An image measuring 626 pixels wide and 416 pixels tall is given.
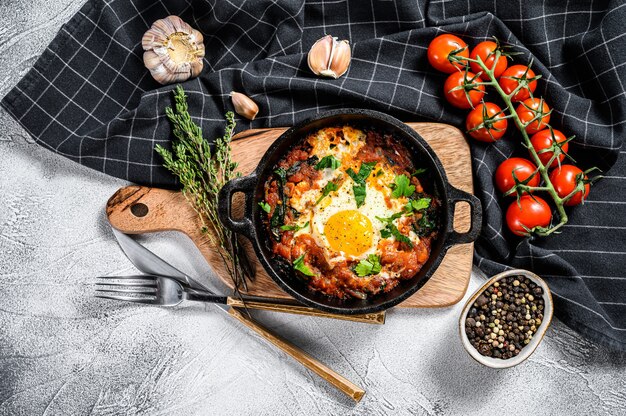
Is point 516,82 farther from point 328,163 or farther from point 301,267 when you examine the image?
point 301,267

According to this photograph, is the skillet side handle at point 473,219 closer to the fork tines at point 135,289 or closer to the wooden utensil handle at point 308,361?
the wooden utensil handle at point 308,361

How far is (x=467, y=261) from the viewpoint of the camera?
10.1ft

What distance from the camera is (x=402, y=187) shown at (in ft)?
9.30

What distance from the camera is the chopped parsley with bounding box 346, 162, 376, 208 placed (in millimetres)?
2824

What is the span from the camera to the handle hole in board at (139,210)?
10.7 feet

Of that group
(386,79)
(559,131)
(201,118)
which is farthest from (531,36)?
(201,118)

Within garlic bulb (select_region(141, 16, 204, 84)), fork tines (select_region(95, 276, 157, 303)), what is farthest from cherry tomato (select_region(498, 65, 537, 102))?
fork tines (select_region(95, 276, 157, 303))

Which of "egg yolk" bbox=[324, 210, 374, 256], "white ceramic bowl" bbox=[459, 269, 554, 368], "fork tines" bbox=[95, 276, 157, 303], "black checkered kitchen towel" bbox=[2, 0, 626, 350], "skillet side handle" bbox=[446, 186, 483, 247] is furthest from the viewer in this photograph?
"fork tines" bbox=[95, 276, 157, 303]

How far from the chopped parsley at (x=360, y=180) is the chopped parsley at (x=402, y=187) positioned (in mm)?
157

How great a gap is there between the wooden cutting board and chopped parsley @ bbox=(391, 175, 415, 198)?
39 centimetres

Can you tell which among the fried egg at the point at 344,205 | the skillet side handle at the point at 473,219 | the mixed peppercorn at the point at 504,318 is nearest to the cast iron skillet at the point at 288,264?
the skillet side handle at the point at 473,219

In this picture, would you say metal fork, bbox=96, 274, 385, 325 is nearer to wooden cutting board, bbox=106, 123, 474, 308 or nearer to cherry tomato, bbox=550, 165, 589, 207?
wooden cutting board, bbox=106, 123, 474, 308

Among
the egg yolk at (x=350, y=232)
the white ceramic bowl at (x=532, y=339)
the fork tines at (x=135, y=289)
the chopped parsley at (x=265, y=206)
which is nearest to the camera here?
the egg yolk at (x=350, y=232)

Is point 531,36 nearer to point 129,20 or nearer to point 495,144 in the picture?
point 495,144
